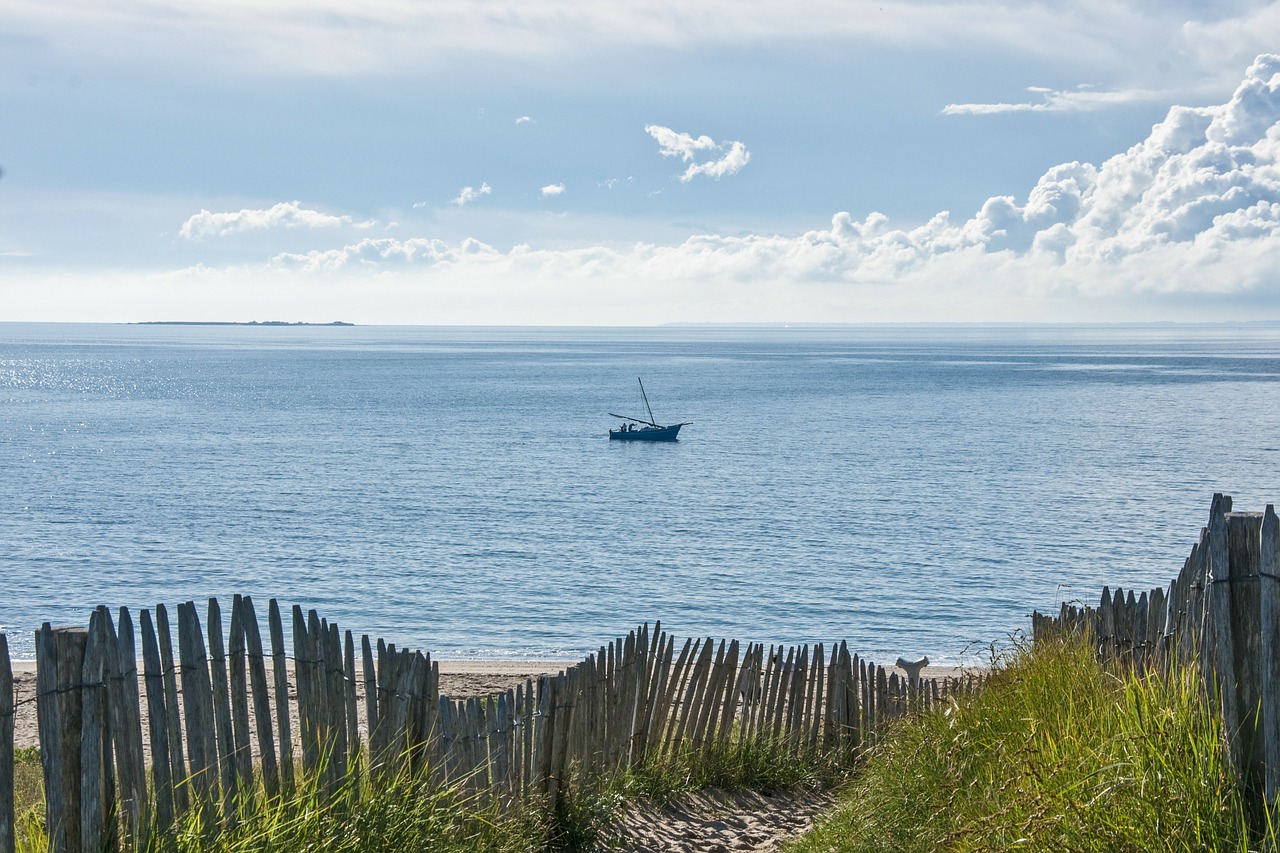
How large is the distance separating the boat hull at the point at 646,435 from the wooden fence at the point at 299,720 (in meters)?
76.6

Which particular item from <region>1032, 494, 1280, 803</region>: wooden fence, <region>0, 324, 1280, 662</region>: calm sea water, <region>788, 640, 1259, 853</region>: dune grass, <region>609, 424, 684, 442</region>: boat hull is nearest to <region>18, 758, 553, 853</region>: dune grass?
<region>788, 640, 1259, 853</region>: dune grass

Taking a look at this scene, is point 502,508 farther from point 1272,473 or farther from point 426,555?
point 1272,473

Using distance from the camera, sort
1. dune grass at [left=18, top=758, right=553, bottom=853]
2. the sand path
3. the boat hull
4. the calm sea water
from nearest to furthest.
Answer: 1. dune grass at [left=18, top=758, right=553, bottom=853]
2. the sand path
3. the calm sea water
4. the boat hull

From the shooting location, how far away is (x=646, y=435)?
87.1m

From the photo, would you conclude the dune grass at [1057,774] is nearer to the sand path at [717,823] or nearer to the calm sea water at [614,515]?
the sand path at [717,823]

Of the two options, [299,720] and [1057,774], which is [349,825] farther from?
[1057,774]

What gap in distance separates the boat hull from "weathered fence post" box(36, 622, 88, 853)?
267ft

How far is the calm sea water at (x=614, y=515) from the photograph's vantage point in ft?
114

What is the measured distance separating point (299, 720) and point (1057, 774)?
3.79 metres

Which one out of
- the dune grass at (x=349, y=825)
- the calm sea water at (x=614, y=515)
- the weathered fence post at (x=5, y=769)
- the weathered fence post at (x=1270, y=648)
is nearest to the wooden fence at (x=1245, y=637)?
the weathered fence post at (x=1270, y=648)

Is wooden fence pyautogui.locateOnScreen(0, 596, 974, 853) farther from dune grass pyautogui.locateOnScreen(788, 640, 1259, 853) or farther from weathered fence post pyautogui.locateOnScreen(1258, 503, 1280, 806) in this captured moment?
weathered fence post pyautogui.locateOnScreen(1258, 503, 1280, 806)

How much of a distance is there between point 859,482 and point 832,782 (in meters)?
52.5

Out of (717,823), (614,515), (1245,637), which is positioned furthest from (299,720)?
(614,515)

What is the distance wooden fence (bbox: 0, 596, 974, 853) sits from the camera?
4.67m
